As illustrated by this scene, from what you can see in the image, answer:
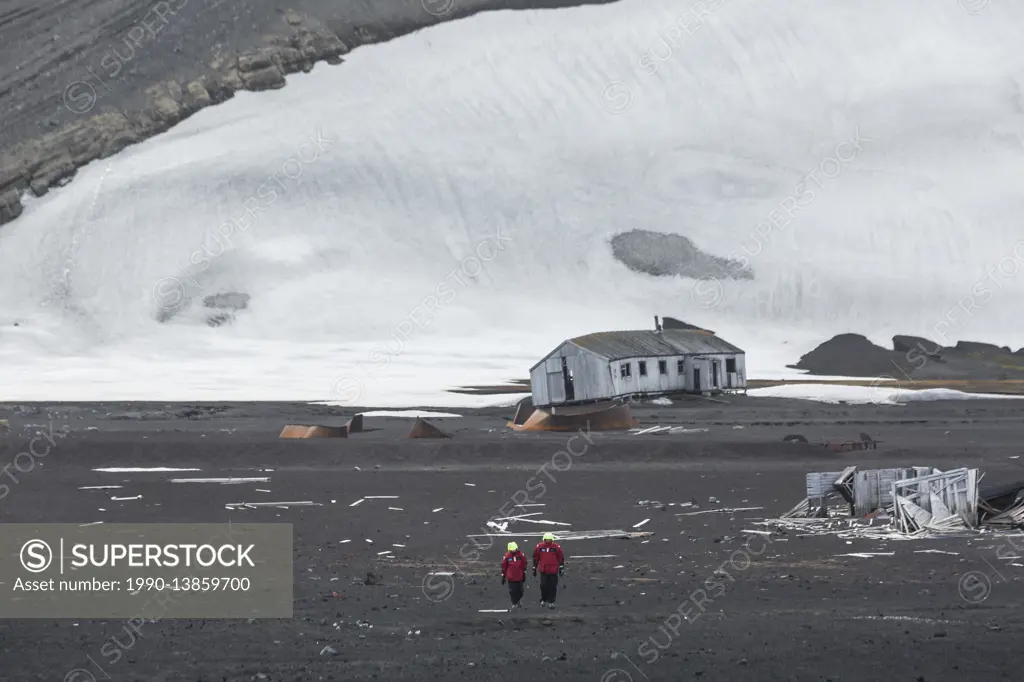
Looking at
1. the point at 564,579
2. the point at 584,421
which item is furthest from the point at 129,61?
the point at 564,579

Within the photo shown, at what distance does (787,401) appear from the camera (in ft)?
200

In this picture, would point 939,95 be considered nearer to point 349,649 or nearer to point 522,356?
point 522,356

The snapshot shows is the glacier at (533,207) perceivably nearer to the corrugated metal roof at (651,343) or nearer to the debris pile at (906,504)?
the corrugated metal roof at (651,343)

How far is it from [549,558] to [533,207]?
10858 centimetres

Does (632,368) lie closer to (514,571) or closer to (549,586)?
(549,586)

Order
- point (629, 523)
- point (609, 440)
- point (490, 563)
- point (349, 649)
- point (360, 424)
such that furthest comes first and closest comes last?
1. point (360, 424)
2. point (609, 440)
3. point (629, 523)
4. point (490, 563)
5. point (349, 649)

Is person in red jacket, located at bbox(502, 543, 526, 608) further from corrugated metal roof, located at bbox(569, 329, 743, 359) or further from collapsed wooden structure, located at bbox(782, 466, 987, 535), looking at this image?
corrugated metal roof, located at bbox(569, 329, 743, 359)

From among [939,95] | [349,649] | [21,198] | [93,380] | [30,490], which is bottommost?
[349,649]

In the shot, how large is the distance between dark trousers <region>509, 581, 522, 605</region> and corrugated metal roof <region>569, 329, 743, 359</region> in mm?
41935

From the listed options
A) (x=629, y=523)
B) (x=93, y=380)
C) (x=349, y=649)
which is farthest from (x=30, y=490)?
(x=93, y=380)

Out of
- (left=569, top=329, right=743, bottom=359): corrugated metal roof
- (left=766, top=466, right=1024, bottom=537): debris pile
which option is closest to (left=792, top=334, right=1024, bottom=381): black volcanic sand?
(left=569, top=329, right=743, bottom=359): corrugated metal roof

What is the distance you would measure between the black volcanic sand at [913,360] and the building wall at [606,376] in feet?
53.8

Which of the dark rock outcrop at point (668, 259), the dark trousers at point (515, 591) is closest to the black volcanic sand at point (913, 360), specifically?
the dark rock outcrop at point (668, 259)

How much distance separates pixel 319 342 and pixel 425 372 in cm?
1772
